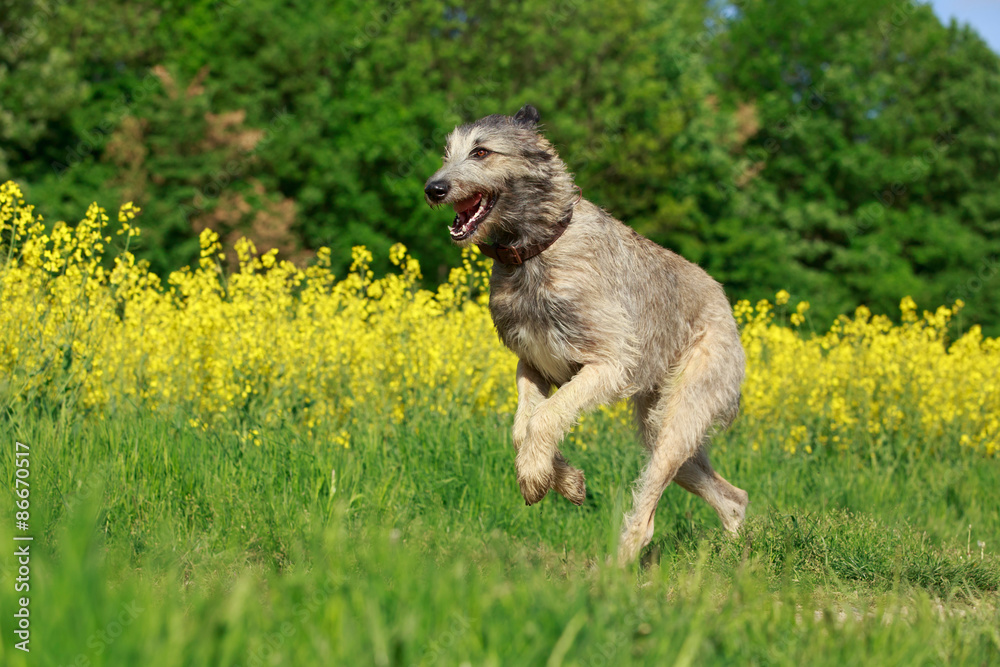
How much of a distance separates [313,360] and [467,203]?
2933 millimetres

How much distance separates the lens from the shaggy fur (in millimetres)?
4195

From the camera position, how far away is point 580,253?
4.43 meters

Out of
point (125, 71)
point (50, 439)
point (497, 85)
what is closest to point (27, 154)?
point (125, 71)

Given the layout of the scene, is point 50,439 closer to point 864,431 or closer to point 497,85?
point 864,431

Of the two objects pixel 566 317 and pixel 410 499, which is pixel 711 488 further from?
pixel 410 499

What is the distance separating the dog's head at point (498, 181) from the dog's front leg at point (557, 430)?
87cm

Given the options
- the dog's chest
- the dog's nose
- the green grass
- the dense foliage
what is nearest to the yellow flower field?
the green grass

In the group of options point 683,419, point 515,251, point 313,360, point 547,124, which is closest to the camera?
point 515,251

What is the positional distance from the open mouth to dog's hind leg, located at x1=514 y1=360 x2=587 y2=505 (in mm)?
851

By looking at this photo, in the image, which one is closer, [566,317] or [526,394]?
[566,317]

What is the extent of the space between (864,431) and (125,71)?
2449 cm

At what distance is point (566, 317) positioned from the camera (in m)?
4.33

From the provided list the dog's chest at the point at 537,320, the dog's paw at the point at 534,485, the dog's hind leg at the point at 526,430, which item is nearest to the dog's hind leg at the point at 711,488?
the dog's hind leg at the point at 526,430

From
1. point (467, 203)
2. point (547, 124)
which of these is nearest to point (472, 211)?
point (467, 203)
